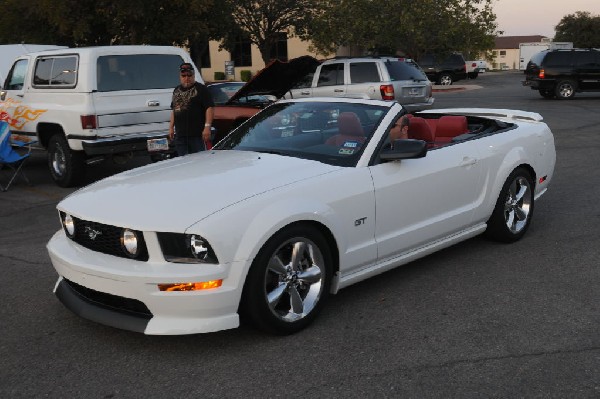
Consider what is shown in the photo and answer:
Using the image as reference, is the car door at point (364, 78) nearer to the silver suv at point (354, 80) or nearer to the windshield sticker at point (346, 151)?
the silver suv at point (354, 80)

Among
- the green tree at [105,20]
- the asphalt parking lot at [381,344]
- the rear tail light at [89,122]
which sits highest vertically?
the green tree at [105,20]

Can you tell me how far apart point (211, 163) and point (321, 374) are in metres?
1.85

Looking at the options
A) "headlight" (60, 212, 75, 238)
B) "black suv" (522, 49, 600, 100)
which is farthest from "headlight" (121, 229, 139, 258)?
"black suv" (522, 49, 600, 100)

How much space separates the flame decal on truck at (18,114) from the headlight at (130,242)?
21.7 feet

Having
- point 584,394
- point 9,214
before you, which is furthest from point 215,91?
point 584,394

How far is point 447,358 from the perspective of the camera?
12.0ft

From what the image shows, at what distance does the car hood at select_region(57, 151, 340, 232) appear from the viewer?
3680 mm

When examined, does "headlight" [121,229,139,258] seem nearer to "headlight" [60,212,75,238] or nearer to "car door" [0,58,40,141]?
"headlight" [60,212,75,238]

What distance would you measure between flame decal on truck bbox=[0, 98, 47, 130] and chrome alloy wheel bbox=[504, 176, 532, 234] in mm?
6904

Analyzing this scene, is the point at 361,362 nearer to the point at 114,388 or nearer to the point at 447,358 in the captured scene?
the point at 447,358

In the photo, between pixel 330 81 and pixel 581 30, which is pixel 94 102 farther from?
pixel 581 30

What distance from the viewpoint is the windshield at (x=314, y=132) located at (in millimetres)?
4652

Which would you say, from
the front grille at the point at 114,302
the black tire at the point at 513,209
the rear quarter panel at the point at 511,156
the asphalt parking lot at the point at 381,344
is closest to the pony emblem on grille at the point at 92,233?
the front grille at the point at 114,302

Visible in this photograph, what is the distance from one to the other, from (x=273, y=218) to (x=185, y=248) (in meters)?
0.54
